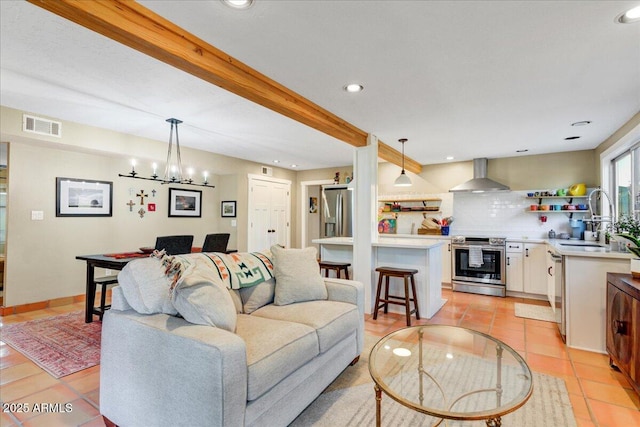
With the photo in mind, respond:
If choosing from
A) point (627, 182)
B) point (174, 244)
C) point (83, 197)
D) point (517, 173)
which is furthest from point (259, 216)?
point (627, 182)

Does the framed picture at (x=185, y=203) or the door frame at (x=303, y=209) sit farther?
the door frame at (x=303, y=209)

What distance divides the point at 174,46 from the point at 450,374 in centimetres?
252

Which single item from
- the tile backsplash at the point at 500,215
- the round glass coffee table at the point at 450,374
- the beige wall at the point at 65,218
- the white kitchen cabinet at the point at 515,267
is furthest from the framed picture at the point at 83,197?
the white kitchen cabinet at the point at 515,267

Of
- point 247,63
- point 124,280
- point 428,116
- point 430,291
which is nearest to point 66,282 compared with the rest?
point 124,280

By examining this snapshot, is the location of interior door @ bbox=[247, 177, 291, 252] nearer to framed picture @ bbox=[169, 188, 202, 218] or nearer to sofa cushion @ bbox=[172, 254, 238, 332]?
framed picture @ bbox=[169, 188, 202, 218]

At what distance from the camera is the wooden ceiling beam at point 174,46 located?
1.52m

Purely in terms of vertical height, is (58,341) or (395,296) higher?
(395,296)

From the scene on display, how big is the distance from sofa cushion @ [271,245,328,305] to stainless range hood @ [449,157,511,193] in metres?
3.86

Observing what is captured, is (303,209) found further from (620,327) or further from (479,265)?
(620,327)

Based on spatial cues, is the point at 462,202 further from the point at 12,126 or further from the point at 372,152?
the point at 12,126

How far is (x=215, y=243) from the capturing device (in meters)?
4.55

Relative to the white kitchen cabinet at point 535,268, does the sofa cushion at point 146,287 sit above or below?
above

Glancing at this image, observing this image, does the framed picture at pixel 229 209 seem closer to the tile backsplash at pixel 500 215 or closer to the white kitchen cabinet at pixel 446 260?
the tile backsplash at pixel 500 215

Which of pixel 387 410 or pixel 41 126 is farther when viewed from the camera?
pixel 41 126
